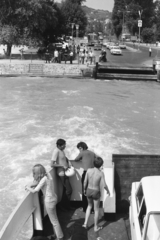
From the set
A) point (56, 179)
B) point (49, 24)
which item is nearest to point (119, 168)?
→ point (56, 179)

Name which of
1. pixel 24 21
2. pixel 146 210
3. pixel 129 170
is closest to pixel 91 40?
pixel 24 21

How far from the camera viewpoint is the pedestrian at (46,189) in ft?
16.3

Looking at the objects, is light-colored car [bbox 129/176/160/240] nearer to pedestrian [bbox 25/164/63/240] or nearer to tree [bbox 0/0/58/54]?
pedestrian [bbox 25/164/63/240]

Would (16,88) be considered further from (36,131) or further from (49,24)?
(49,24)

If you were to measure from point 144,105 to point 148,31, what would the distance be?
228 ft

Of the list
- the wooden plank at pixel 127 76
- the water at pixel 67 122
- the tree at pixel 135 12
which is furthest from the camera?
the tree at pixel 135 12

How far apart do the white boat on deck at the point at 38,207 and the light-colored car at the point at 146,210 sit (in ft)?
Answer: 1.78

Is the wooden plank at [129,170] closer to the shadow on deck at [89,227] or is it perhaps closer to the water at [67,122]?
the shadow on deck at [89,227]

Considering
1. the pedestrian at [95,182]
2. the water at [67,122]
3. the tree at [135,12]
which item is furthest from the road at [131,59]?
the tree at [135,12]

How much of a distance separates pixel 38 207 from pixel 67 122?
41.4ft

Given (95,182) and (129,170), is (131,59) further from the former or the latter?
(95,182)

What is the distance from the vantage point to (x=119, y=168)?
6.26m

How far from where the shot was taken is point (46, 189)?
507 centimetres

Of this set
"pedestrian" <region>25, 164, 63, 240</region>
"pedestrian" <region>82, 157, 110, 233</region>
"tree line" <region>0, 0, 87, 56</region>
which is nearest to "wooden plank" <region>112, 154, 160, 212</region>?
"pedestrian" <region>82, 157, 110, 233</region>
